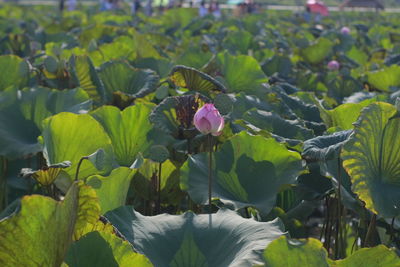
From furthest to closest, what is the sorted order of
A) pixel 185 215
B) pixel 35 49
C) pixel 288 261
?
pixel 35 49 < pixel 185 215 < pixel 288 261

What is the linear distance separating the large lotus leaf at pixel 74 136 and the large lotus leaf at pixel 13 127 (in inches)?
7.1

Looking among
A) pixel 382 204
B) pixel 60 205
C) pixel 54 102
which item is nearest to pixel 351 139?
pixel 382 204

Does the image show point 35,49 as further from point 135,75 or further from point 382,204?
point 382,204

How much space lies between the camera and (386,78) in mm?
2357

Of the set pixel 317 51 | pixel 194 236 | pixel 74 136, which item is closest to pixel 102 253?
pixel 194 236

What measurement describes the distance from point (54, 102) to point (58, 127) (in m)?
0.37

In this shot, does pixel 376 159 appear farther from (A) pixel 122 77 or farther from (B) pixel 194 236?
(A) pixel 122 77

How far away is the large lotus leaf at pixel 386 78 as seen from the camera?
2.32 meters

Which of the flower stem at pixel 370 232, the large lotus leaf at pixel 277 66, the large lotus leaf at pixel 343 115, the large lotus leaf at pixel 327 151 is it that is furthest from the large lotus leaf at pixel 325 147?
the large lotus leaf at pixel 277 66

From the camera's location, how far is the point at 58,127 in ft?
4.42

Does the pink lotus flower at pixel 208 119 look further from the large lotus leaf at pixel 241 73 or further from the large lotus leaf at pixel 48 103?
the large lotus leaf at pixel 241 73

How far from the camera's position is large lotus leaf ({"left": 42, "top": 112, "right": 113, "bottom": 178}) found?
134cm

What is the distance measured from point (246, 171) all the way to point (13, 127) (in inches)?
23.8

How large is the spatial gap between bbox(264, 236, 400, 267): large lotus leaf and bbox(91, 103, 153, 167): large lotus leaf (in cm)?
78
